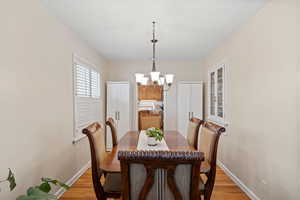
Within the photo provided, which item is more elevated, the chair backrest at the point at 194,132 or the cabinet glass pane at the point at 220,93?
the cabinet glass pane at the point at 220,93

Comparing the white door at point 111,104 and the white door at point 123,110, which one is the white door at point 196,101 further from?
the white door at point 111,104

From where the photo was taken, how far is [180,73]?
5.39m

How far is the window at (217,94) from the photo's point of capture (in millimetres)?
3811

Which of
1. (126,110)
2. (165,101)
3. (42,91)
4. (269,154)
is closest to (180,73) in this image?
(165,101)

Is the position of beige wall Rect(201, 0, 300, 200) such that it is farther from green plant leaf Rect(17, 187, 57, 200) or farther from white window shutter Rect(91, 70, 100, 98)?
white window shutter Rect(91, 70, 100, 98)

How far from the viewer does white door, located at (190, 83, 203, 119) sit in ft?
16.6

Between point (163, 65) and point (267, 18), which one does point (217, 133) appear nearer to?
point (267, 18)

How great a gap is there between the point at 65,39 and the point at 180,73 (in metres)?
3.25

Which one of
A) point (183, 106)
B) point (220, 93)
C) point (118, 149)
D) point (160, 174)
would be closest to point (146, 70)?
point (183, 106)

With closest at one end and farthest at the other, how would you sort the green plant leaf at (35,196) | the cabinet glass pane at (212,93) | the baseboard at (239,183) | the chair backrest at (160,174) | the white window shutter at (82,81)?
the chair backrest at (160,174)
the green plant leaf at (35,196)
the baseboard at (239,183)
the white window shutter at (82,81)
the cabinet glass pane at (212,93)

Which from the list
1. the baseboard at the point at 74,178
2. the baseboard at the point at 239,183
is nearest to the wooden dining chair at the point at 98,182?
the baseboard at the point at 74,178

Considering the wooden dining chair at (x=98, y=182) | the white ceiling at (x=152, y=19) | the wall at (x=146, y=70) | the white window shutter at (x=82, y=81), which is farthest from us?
the wall at (x=146, y=70)

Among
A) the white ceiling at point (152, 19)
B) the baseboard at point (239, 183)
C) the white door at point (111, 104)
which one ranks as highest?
the white ceiling at point (152, 19)

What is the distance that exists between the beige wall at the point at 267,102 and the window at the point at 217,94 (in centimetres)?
44
